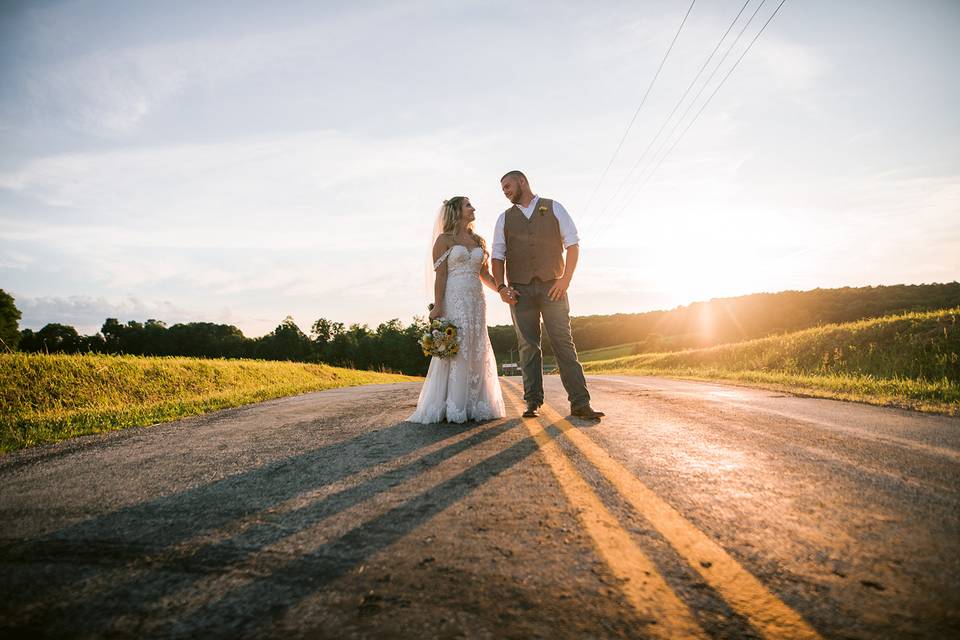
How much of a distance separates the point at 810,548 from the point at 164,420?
7534 mm

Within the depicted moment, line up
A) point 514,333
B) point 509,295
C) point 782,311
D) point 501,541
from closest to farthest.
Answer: point 501,541
point 509,295
point 514,333
point 782,311

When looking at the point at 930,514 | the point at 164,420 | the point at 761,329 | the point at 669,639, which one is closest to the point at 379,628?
the point at 669,639

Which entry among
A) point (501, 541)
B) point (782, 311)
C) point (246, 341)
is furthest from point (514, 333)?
point (246, 341)

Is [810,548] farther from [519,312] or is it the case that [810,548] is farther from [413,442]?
[519,312]

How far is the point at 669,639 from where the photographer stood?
51.3 inches

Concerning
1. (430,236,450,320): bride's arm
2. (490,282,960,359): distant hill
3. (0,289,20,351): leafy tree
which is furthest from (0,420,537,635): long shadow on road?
(0,289,20,351): leafy tree

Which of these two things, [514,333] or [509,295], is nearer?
[509,295]

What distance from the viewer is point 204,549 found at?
6.40 feet

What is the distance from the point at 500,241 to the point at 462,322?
1.09 meters

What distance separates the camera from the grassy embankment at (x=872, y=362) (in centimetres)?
695

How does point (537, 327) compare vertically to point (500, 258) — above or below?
below

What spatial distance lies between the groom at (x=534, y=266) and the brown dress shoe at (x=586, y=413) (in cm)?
40

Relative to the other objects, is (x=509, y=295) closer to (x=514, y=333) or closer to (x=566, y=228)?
(x=566, y=228)

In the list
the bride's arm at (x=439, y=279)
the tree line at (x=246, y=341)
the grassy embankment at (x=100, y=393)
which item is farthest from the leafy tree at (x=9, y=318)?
the bride's arm at (x=439, y=279)
